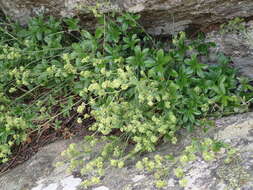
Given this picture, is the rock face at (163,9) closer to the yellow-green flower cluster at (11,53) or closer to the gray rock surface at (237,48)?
the gray rock surface at (237,48)

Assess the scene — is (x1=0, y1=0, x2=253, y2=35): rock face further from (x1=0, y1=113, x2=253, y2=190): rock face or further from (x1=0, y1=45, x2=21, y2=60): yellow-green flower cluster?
(x1=0, y1=113, x2=253, y2=190): rock face

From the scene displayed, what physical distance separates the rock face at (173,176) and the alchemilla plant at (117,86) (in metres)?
0.10

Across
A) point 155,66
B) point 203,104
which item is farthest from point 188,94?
point 155,66

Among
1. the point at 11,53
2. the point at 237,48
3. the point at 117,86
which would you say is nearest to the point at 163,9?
the point at 237,48

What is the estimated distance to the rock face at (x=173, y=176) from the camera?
1.97 meters

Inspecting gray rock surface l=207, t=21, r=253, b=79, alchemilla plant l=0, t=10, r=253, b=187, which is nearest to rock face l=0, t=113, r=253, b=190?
alchemilla plant l=0, t=10, r=253, b=187

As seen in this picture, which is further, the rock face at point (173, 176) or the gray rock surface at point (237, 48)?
the gray rock surface at point (237, 48)

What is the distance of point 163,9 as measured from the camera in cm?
266

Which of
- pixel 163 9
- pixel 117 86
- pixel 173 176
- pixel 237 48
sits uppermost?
pixel 163 9

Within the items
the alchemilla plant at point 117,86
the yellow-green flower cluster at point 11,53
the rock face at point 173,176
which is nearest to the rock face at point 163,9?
the alchemilla plant at point 117,86

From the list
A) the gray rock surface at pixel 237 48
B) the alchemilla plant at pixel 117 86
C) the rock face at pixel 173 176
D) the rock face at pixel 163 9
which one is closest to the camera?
the rock face at pixel 173 176

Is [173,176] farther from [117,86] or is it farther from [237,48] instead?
[237,48]

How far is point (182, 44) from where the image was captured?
274 cm

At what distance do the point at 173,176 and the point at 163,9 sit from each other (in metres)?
1.30
